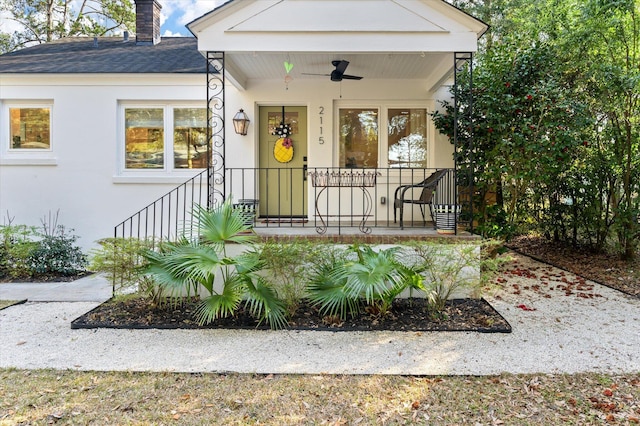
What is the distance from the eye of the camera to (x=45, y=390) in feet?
9.71

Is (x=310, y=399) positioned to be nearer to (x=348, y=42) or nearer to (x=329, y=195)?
(x=348, y=42)

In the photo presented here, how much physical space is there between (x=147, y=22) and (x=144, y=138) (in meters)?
3.76

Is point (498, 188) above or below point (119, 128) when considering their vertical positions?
below

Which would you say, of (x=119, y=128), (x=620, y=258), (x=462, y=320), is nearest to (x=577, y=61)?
(x=620, y=258)

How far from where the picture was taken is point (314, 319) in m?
4.49

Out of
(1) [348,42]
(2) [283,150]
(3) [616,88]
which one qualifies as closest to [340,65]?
(1) [348,42]

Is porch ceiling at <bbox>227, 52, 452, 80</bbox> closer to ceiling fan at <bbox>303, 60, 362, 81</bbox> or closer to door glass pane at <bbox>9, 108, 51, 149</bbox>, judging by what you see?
ceiling fan at <bbox>303, 60, 362, 81</bbox>

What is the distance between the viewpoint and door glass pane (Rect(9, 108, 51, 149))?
7527 mm

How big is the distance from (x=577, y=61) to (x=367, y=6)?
4.11 meters

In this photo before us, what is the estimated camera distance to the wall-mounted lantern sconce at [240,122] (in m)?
6.97

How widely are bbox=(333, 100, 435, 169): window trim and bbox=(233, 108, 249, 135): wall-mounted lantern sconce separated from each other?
1.69 metres

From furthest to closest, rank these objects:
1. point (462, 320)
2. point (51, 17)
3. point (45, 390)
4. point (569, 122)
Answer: point (51, 17), point (569, 122), point (462, 320), point (45, 390)

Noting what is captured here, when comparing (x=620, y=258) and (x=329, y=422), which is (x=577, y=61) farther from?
(x=329, y=422)

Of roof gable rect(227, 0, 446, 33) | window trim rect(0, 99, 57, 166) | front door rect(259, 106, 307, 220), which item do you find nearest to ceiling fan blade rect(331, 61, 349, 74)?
roof gable rect(227, 0, 446, 33)
